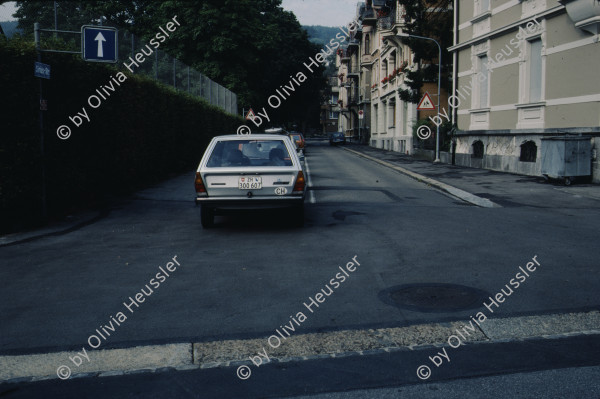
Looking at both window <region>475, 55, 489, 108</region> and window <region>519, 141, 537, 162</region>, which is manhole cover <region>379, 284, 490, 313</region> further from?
window <region>475, 55, 489, 108</region>

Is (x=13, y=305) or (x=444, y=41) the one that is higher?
(x=444, y=41)

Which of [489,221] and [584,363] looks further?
[489,221]

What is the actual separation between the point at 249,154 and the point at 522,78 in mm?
14121

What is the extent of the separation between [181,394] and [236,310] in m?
1.72

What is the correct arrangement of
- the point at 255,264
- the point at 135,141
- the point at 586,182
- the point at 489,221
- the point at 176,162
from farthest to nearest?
the point at 176,162
the point at 586,182
the point at 135,141
the point at 489,221
the point at 255,264

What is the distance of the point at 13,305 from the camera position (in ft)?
18.1

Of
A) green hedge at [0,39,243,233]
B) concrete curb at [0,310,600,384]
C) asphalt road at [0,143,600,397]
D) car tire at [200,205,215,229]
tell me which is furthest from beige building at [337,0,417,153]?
concrete curb at [0,310,600,384]

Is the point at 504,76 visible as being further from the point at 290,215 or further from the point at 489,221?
the point at 290,215

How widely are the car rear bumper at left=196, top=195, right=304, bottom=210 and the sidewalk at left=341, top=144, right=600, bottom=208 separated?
5.92 metres

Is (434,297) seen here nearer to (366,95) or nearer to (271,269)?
(271,269)

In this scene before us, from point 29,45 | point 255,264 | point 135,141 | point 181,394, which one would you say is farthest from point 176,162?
point 181,394

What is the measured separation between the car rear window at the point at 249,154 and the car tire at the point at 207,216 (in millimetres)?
767

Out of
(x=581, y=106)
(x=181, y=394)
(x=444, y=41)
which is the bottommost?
(x=181, y=394)

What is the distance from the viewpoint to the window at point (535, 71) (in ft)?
64.3
